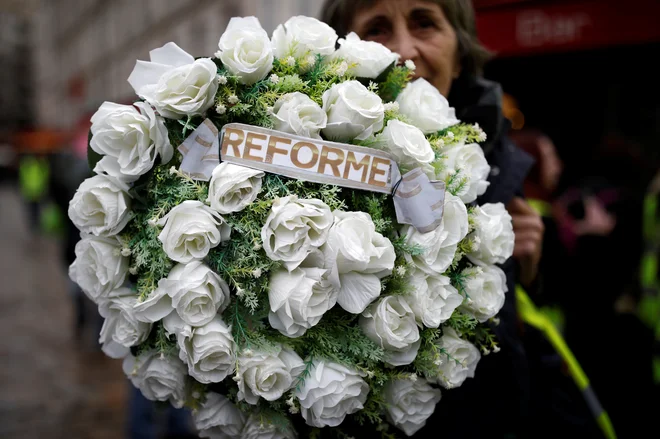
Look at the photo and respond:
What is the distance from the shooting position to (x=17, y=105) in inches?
1868

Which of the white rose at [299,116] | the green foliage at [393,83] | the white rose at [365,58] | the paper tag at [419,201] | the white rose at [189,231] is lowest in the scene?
the white rose at [189,231]

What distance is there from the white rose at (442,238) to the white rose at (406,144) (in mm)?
112

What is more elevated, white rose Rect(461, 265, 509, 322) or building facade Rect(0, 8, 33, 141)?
white rose Rect(461, 265, 509, 322)

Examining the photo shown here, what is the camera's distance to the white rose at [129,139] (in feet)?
4.29

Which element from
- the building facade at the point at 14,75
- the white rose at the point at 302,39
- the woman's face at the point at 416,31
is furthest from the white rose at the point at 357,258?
the building facade at the point at 14,75

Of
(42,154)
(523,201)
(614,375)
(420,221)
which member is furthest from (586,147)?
(42,154)

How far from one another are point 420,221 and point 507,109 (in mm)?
4346

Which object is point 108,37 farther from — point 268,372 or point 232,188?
point 268,372

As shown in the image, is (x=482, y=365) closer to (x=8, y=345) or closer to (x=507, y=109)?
(x=507, y=109)

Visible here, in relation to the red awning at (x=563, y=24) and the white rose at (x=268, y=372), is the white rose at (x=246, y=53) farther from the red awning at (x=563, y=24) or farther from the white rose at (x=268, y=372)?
the red awning at (x=563, y=24)

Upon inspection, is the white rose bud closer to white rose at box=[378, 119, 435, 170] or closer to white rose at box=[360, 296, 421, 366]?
white rose at box=[360, 296, 421, 366]

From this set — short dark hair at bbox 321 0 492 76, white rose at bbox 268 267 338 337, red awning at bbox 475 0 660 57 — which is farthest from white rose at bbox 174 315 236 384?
red awning at bbox 475 0 660 57

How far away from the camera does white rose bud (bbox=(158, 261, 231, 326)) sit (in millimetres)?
1230

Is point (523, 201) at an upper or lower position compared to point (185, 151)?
lower
